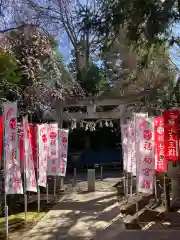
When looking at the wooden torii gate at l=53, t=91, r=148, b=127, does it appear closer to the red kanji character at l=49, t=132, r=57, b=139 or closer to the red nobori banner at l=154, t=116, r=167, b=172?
the red kanji character at l=49, t=132, r=57, b=139

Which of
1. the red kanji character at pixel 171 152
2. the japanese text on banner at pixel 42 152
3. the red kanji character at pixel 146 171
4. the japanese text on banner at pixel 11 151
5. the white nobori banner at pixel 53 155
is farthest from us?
the white nobori banner at pixel 53 155

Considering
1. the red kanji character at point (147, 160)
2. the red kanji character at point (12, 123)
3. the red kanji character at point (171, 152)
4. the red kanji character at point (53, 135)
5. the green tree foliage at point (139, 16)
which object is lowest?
the red kanji character at point (147, 160)

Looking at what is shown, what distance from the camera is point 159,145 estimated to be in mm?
9773

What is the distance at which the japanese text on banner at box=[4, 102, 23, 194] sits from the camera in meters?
8.75

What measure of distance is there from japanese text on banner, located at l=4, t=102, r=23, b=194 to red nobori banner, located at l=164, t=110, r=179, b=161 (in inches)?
142

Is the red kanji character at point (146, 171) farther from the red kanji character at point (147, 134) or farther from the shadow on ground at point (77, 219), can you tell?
the shadow on ground at point (77, 219)

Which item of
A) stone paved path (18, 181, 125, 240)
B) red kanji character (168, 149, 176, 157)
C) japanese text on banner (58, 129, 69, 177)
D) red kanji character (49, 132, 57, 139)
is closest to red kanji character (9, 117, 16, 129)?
stone paved path (18, 181, 125, 240)

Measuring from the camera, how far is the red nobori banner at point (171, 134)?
9.30 m

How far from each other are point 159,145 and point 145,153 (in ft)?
1.35

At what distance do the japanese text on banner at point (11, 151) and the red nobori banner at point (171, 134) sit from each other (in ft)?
11.8

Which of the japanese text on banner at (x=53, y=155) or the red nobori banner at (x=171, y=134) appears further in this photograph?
the japanese text on banner at (x=53, y=155)

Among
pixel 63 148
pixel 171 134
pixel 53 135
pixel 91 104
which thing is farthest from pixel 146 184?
pixel 91 104

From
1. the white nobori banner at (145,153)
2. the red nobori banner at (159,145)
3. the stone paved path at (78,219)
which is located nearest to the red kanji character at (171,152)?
the red nobori banner at (159,145)

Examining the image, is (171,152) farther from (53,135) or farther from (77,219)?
(53,135)
